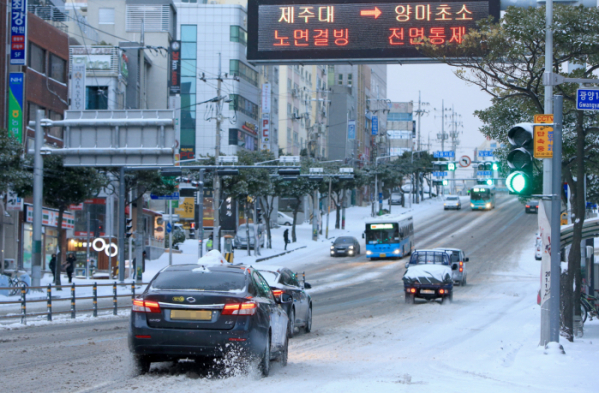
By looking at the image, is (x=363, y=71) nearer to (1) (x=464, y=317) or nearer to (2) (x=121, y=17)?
(2) (x=121, y=17)

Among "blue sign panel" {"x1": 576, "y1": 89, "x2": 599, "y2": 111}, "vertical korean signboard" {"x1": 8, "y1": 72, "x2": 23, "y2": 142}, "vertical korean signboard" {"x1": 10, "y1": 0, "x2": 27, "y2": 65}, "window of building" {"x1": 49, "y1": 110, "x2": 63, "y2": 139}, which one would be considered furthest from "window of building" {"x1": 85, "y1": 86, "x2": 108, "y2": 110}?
"blue sign panel" {"x1": 576, "y1": 89, "x2": 599, "y2": 111}

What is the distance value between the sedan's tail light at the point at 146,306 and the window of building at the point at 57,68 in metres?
37.1

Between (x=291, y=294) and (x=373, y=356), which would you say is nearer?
(x=373, y=356)

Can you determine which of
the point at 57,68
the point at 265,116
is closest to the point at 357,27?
the point at 57,68

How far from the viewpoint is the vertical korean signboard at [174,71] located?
64.5 metres

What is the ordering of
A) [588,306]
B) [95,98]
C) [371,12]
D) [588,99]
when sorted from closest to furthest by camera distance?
1. [588,99]
2. [371,12]
3. [588,306]
4. [95,98]

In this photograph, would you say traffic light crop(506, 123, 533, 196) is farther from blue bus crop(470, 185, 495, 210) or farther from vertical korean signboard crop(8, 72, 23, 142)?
blue bus crop(470, 185, 495, 210)

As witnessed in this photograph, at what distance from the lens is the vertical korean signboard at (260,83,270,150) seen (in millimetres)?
74356

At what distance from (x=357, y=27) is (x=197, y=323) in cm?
941

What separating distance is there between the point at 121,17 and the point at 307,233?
28.3 meters

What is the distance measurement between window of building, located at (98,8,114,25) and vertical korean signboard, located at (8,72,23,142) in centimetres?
3596

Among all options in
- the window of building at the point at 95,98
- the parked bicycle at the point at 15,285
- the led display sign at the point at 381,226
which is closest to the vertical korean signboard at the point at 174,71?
the window of building at the point at 95,98

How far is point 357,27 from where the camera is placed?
16.8 metres

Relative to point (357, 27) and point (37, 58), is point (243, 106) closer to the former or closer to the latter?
point (37, 58)
